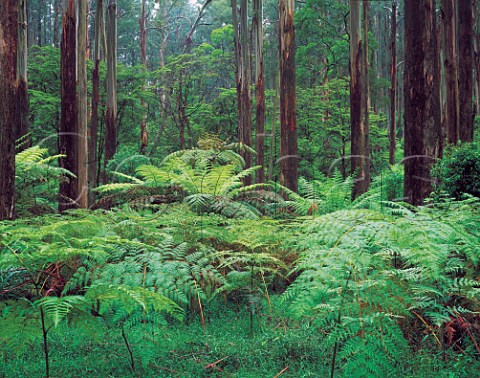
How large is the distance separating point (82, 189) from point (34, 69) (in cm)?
977

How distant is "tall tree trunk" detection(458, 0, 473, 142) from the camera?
571 inches

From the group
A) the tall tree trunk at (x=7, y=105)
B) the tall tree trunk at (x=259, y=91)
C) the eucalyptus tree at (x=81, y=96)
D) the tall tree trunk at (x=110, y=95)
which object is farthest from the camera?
the tall tree trunk at (x=110, y=95)

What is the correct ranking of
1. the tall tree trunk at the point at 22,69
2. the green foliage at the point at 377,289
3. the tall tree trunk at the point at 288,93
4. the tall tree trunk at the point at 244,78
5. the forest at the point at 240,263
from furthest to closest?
the tall tree trunk at the point at 244,78, the tall tree trunk at the point at 22,69, the tall tree trunk at the point at 288,93, the forest at the point at 240,263, the green foliage at the point at 377,289

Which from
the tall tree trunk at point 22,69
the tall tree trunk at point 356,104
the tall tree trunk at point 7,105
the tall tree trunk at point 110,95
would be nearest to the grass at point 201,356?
the tall tree trunk at point 7,105

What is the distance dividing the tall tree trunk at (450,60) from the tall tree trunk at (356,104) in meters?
4.38

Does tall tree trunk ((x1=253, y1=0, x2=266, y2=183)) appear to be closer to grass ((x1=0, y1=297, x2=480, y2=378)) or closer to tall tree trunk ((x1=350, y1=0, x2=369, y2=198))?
tall tree trunk ((x1=350, y1=0, x2=369, y2=198))

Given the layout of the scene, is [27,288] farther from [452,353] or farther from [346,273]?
[452,353]

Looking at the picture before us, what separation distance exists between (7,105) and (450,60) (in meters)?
14.7

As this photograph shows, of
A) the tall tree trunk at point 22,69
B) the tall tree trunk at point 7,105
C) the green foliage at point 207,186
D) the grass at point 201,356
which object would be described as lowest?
the grass at point 201,356

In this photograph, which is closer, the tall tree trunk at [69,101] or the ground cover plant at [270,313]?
the ground cover plant at [270,313]

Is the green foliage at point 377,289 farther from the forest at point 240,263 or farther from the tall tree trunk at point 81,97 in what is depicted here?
the tall tree trunk at point 81,97

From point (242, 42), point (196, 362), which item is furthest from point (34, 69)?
point (196, 362)

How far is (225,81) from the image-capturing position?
3481 centimetres

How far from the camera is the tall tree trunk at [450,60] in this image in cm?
1478
